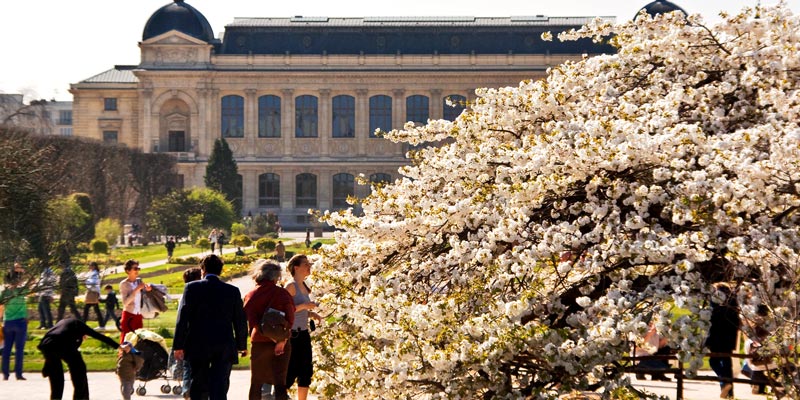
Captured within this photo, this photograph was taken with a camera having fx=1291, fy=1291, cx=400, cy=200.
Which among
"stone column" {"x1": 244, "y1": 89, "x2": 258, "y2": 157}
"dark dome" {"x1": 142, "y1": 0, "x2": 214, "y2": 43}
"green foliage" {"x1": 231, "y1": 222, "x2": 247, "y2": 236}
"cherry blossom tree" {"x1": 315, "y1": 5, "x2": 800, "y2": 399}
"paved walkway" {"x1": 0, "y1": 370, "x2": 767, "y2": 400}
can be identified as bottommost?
"paved walkway" {"x1": 0, "y1": 370, "x2": 767, "y2": 400}

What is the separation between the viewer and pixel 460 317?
7941 mm

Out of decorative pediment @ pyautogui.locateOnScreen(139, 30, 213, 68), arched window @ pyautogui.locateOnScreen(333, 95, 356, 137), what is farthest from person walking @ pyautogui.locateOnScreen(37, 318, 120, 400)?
arched window @ pyautogui.locateOnScreen(333, 95, 356, 137)

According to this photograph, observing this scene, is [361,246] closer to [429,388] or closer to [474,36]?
[429,388]

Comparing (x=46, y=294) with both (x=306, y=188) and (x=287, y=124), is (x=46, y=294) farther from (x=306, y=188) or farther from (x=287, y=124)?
(x=287, y=124)

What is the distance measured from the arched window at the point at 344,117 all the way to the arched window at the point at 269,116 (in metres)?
3.39

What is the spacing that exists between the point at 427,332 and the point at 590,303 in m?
1.02

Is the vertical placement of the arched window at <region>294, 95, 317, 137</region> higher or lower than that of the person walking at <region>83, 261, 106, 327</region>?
higher

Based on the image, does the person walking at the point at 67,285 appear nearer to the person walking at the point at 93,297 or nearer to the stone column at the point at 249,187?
the person walking at the point at 93,297

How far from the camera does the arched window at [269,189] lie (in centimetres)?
7612

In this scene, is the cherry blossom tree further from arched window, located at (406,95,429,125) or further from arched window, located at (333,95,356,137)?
arched window, located at (333,95,356,137)

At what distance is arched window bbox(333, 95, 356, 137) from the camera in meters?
77.1

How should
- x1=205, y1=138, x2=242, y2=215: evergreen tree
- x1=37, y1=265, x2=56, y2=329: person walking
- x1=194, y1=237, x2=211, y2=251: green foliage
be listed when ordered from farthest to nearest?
x1=205, y1=138, x2=242, y2=215: evergreen tree → x1=194, y1=237, x2=211, y2=251: green foliage → x1=37, y1=265, x2=56, y2=329: person walking

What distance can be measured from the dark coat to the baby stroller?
268 cm

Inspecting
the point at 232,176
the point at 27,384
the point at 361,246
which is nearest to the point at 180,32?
the point at 232,176
